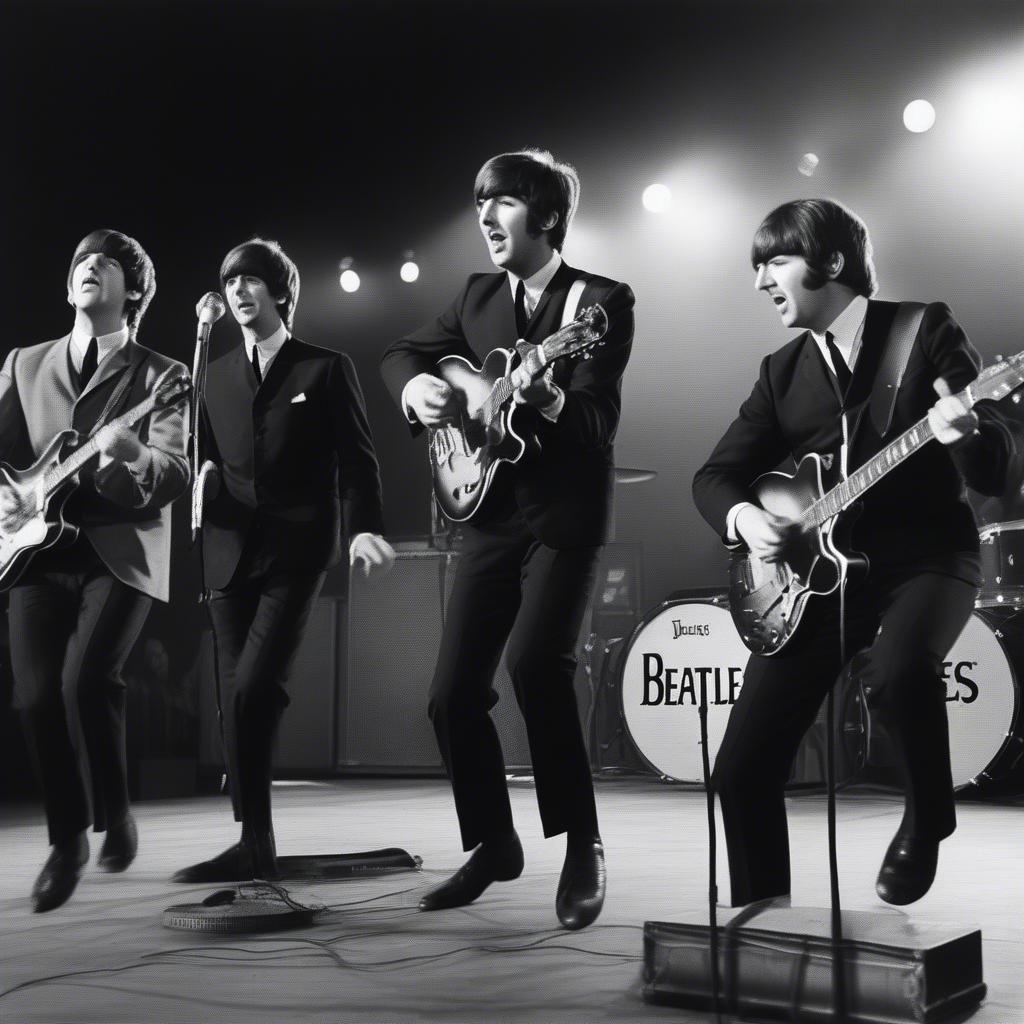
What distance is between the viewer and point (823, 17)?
6215 mm

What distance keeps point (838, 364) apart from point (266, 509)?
156 centimetres

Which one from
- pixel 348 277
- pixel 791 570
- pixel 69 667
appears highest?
pixel 348 277


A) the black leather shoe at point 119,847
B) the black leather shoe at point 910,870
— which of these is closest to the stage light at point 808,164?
the black leather shoe at point 119,847

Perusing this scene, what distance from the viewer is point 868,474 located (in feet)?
→ 7.88

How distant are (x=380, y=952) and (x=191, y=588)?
4519 millimetres

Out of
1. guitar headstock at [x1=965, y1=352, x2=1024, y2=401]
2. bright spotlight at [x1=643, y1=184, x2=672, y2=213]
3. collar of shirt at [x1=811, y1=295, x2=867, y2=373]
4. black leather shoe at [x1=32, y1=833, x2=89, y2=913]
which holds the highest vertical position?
bright spotlight at [x1=643, y1=184, x2=672, y2=213]

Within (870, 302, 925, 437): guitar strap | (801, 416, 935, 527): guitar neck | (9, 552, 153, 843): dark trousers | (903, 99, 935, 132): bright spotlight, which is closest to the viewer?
(801, 416, 935, 527): guitar neck

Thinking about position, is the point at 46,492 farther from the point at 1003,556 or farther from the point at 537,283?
the point at 1003,556

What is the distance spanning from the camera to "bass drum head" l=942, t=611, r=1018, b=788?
17.1 ft

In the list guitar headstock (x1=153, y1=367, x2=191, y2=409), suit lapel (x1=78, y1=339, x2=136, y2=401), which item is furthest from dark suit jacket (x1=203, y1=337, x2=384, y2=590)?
suit lapel (x1=78, y1=339, x2=136, y2=401)

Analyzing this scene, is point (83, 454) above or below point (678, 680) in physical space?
above

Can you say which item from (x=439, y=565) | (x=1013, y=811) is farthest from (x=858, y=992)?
(x=439, y=565)

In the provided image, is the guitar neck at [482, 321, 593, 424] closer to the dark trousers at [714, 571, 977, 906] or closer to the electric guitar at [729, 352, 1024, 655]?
the electric guitar at [729, 352, 1024, 655]

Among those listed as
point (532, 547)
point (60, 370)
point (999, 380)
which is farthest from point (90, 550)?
point (999, 380)
